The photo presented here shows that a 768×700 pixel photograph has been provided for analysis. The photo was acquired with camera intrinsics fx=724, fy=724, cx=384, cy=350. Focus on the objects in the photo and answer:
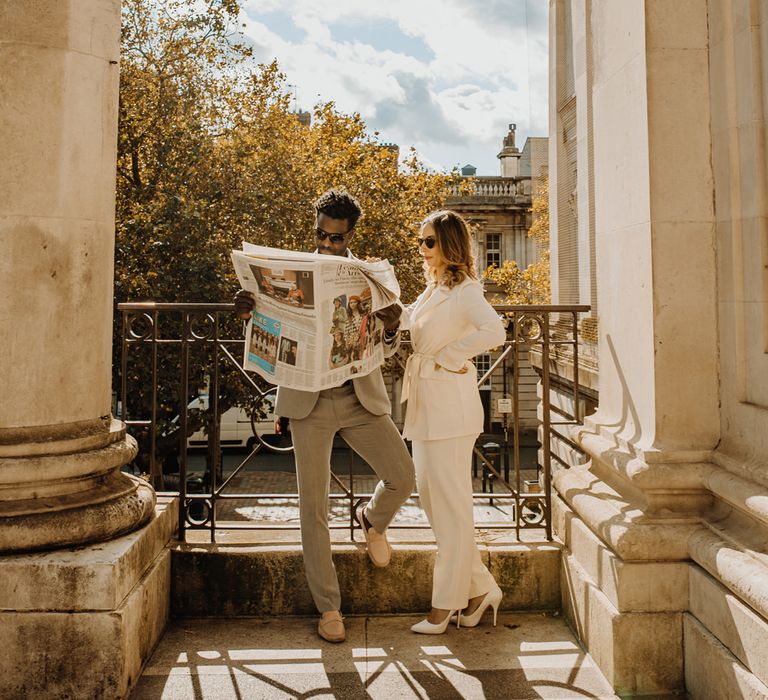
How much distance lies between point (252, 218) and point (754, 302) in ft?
41.6

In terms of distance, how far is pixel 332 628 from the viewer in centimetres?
390

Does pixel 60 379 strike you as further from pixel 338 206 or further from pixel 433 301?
pixel 433 301

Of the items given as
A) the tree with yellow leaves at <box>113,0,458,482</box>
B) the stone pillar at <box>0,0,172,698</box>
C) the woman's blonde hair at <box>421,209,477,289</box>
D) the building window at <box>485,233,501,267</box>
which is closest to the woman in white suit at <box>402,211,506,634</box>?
the woman's blonde hair at <box>421,209,477,289</box>

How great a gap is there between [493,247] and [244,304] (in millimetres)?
38780

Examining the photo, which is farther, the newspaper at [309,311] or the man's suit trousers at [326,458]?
the man's suit trousers at [326,458]

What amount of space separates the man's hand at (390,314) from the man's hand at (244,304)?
665 mm

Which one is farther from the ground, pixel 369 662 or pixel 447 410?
pixel 447 410

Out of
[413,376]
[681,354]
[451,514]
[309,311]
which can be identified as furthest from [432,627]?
[681,354]

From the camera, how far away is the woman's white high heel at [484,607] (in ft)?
13.2

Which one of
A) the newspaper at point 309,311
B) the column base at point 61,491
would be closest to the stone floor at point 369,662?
A: the column base at point 61,491

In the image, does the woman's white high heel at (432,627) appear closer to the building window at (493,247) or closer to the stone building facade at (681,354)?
the stone building facade at (681,354)

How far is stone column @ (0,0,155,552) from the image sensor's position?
3.38 meters

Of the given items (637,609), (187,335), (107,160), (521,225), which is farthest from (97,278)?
(521,225)

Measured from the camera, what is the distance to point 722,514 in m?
3.46
